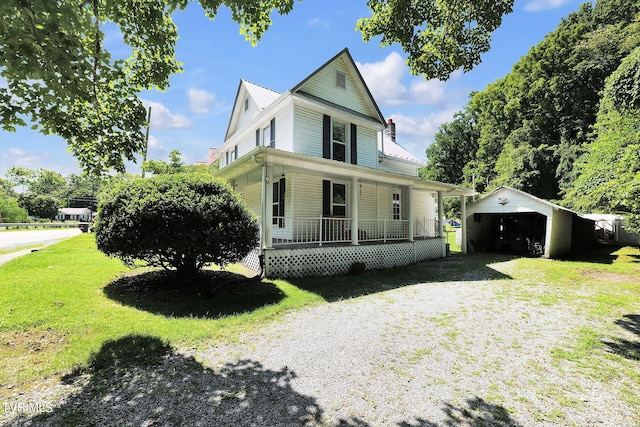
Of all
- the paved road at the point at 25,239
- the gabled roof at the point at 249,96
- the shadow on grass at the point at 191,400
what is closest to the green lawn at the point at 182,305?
the shadow on grass at the point at 191,400

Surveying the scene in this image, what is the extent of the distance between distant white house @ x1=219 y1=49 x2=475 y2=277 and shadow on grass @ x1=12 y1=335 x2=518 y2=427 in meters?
4.75

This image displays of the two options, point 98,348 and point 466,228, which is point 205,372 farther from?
point 466,228

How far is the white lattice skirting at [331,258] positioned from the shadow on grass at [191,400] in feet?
→ 15.5

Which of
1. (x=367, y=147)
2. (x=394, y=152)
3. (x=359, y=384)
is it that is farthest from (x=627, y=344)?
(x=394, y=152)

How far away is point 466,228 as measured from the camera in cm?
1609

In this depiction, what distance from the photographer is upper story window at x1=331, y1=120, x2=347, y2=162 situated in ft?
41.8

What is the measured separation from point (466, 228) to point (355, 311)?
41.7 feet

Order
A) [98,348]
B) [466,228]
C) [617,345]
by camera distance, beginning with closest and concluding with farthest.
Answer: [98,348], [617,345], [466,228]

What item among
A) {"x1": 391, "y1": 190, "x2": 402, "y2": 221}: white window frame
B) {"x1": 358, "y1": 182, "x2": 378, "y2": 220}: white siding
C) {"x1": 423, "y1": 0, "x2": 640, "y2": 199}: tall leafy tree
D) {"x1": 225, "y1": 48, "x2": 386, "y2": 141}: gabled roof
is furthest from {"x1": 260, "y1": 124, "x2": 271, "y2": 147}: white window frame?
{"x1": 423, "y1": 0, "x2": 640, "y2": 199}: tall leafy tree

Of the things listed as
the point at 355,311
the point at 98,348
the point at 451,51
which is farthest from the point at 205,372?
the point at 451,51

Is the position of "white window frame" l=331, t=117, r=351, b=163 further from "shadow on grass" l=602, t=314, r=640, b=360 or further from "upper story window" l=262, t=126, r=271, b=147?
"shadow on grass" l=602, t=314, r=640, b=360

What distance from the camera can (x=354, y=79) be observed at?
44.7 ft

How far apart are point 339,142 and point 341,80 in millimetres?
3015

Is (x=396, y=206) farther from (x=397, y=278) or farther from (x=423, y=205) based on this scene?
(x=397, y=278)
